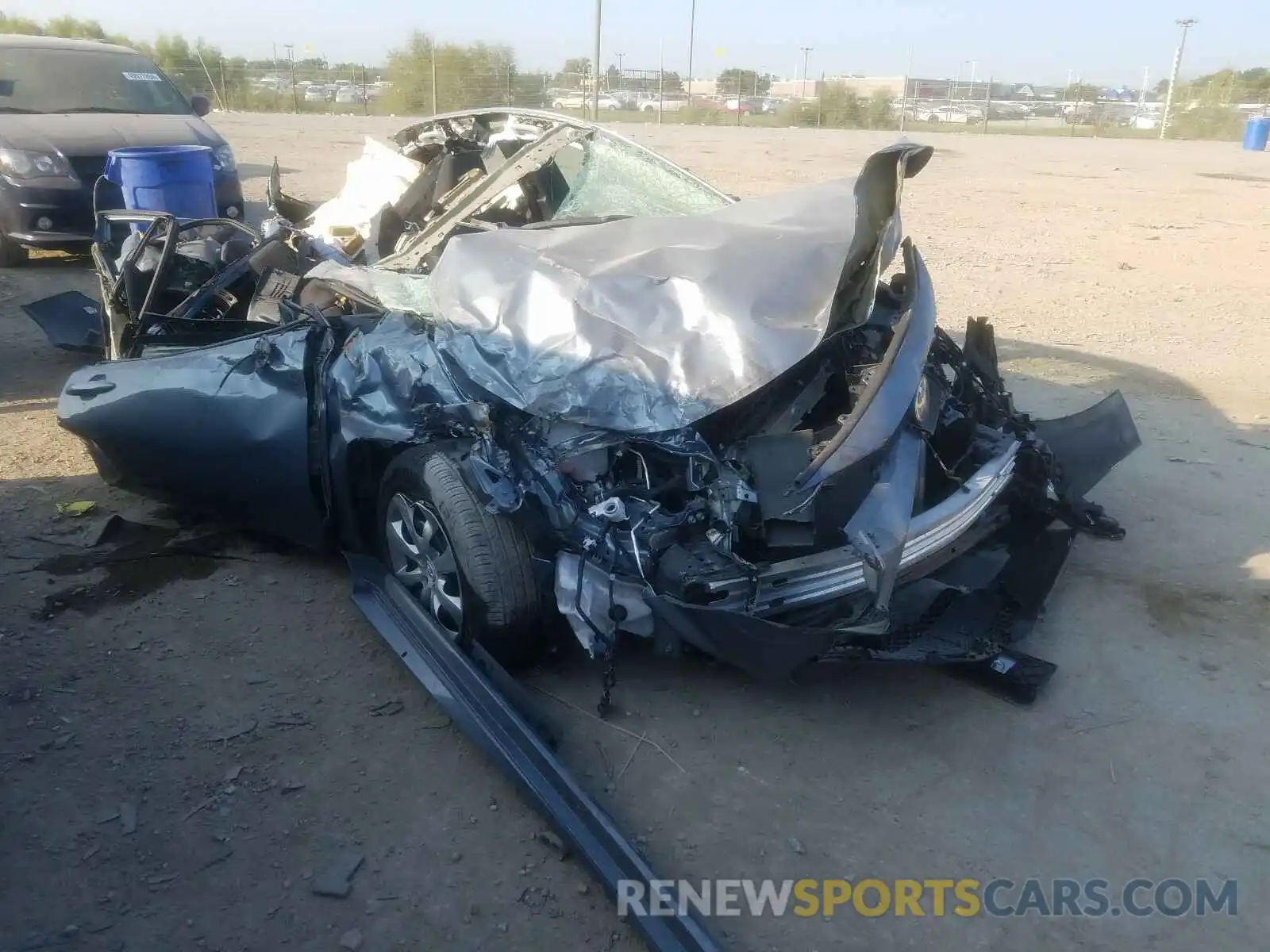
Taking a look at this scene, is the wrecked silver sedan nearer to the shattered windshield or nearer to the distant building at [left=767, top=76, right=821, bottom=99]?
the shattered windshield

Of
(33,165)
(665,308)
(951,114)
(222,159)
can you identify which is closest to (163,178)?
(33,165)

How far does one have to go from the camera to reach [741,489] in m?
2.79

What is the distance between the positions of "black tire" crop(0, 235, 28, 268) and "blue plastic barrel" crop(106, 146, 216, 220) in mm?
2977

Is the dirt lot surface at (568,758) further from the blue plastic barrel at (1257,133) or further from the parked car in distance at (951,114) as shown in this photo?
the parked car in distance at (951,114)

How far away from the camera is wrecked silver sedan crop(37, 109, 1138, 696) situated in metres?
2.78

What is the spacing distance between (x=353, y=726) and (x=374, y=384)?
1.14 meters

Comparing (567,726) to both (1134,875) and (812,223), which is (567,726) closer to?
(1134,875)

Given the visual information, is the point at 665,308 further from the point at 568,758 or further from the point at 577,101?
the point at 577,101

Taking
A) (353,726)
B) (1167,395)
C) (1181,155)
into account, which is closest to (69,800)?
(353,726)

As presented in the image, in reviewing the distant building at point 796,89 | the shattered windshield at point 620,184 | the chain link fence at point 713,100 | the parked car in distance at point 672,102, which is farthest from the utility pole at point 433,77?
the shattered windshield at point 620,184

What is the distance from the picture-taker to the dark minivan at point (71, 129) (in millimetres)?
7953

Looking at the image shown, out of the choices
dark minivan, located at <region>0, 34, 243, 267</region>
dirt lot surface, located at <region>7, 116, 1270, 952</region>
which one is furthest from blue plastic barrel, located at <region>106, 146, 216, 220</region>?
dirt lot surface, located at <region>7, 116, 1270, 952</region>

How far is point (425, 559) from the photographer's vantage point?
328cm

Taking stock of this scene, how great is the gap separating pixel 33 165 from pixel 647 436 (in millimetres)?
7423
